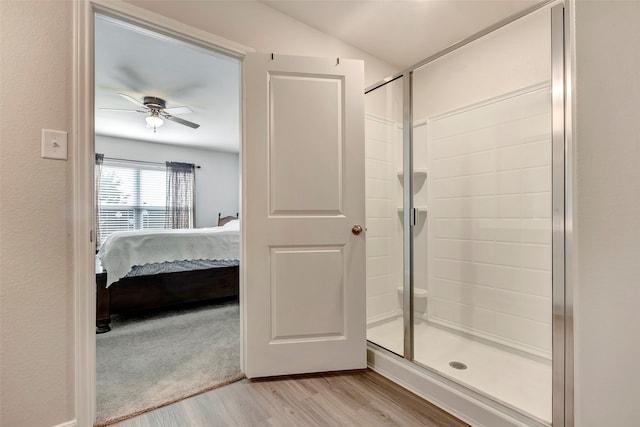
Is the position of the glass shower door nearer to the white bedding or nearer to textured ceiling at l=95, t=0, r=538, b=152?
textured ceiling at l=95, t=0, r=538, b=152

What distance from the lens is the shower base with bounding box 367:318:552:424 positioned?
1.44 meters

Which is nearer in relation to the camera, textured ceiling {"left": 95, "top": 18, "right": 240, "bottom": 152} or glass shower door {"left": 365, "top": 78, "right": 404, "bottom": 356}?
textured ceiling {"left": 95, "top": 18, "right": 240, "bottom": 152}

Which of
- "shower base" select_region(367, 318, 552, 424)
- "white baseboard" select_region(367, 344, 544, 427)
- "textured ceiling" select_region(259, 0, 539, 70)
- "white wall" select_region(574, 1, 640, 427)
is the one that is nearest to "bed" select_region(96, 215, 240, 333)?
"shower base" select_region(367, 318, 552, 424)

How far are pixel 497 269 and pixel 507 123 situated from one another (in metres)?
1.07

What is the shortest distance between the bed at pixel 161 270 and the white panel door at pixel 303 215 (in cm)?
159

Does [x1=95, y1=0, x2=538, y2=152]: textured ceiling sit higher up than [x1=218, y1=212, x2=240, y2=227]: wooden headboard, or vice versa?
[x1=95, y1=0, x2=538, y2=152]: textured ceiling

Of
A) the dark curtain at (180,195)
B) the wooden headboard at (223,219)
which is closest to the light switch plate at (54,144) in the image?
the dark curtain at (180,195)

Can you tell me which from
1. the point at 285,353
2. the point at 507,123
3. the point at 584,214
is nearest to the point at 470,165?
the point at 507,123

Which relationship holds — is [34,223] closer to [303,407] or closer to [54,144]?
[54,144]

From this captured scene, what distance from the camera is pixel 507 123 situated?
214 cm

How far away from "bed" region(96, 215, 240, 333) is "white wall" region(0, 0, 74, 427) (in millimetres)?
1471

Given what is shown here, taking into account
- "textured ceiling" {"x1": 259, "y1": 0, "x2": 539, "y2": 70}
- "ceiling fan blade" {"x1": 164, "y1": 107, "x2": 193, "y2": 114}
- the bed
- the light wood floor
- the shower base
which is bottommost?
the light wood floor

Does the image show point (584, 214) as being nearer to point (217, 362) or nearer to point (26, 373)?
point (26, 373)

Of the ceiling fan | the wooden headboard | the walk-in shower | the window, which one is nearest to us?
the walk-in shower
